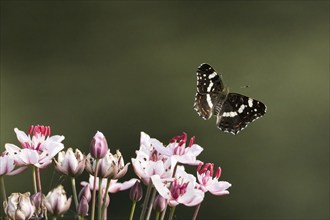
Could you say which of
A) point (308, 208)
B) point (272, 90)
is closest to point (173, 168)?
point (308, 208)

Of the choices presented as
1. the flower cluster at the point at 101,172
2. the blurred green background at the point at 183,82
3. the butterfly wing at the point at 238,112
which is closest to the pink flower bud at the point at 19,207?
the flower cluster at the point at 101,172

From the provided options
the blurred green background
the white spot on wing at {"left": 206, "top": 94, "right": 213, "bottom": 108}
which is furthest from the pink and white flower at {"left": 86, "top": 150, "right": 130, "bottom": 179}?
the blurred green background

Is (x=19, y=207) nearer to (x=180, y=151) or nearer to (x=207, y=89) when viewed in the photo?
(x=180, y=151)

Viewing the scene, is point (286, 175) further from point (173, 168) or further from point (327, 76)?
point (173, 168)

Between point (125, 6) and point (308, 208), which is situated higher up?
point (125, 6)

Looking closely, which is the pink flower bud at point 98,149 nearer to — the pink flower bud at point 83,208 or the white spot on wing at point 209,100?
the pink flower bud at point 83,208

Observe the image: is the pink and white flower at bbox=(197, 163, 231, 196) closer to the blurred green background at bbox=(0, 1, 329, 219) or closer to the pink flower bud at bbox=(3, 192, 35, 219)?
the pink flower bud at bbox=(3, 192, 35, 219)
